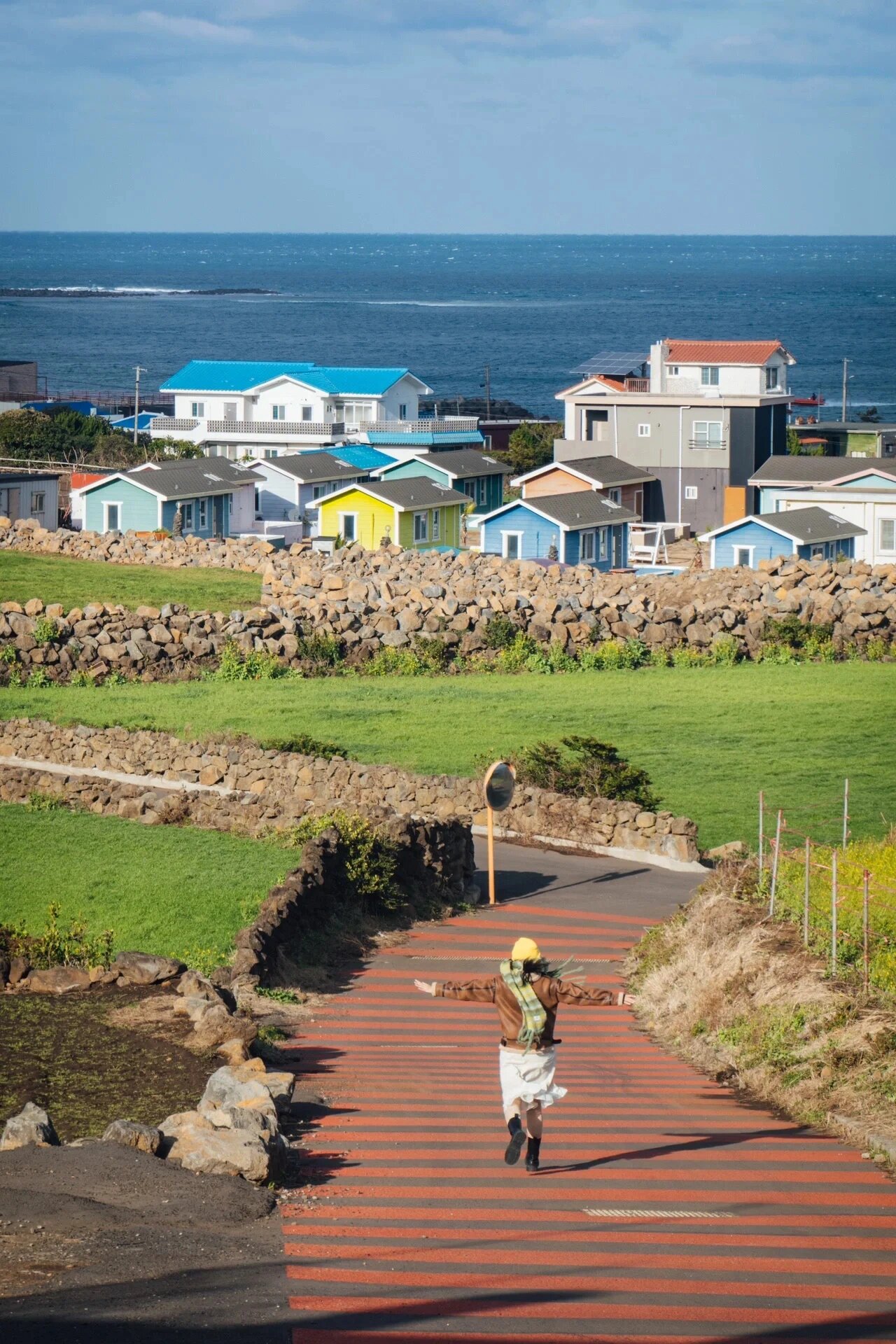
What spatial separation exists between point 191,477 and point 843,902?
51391mm

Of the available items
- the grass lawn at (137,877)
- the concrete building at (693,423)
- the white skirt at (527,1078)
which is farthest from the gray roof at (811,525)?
the white skirt at (527,1078)

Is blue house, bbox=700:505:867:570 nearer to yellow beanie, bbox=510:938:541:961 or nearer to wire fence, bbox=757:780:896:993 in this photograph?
wire fence, bbox=757:780:896:993

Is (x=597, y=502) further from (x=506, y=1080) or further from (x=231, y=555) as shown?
(x=506, y=1080)

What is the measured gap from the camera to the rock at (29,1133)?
937 centimetres

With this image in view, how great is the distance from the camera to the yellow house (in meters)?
63.0

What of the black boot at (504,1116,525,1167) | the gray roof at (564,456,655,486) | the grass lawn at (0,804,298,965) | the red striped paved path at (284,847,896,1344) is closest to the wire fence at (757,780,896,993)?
the red striped paved path at (284,847,896,1344)

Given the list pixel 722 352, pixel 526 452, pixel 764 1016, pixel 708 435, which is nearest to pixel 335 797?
pixel 764 1016

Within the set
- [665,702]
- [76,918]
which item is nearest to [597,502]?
[665,702]

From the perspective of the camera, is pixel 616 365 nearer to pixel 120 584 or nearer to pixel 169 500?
pixel 169 500

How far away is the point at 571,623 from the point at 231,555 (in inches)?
668

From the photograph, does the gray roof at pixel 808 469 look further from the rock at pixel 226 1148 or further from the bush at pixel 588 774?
the rock at pixel 226 1148

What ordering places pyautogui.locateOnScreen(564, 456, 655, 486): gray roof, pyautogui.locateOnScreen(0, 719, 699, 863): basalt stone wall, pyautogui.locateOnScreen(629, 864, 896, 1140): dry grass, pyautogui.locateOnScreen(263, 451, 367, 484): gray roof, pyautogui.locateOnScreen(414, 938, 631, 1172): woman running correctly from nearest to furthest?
pyautogui.locateOnScreen(414, 938, 631, 1172): woman running < pyautogui.locateOnScreen(629, 864, 896, 1140): dry grass < pyautogui.locateOnScreen(0, 719, 699, 863): basalt stone wall < pyautogui.locateOnScreen(564, 456, 655, 486): gray roof < pyautogui.locateOnScreen(263, 451, 367, 484): gray roof

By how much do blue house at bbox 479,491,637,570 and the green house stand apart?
34.1 ft

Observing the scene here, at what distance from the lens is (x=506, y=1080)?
Result: 10.2 meters
